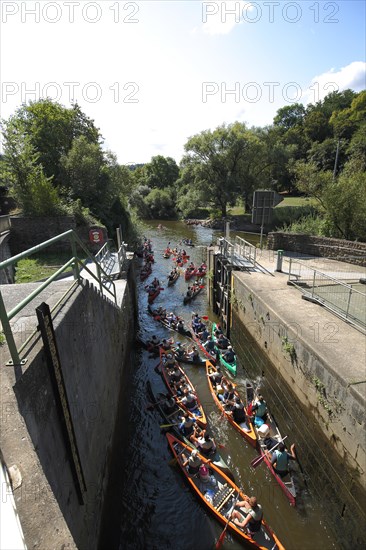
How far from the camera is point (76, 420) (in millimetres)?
4891

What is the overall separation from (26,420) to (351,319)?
365 inches

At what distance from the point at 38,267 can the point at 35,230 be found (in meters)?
4.61

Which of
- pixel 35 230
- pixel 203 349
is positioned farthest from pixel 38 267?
pixel 203 349

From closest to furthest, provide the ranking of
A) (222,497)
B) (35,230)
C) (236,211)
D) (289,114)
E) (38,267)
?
(222,497), (38,267), (35,230), (236,211), (289,114)

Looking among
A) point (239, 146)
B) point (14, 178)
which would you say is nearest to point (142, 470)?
point (14, 178)

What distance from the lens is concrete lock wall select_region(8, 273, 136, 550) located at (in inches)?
91.6

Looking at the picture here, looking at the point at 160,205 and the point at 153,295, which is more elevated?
the point at 160,205


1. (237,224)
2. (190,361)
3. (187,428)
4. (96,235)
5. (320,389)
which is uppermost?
(96,235)

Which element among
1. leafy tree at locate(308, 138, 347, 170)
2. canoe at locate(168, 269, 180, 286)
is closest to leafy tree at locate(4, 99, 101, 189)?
canoe at locate(168, 269, 180, 286)

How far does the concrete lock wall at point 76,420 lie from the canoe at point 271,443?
4.53 metres

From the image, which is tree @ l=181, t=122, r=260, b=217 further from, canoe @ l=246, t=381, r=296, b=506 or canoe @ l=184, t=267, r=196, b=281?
canoe @ l=246, t=381, r=296, b=506

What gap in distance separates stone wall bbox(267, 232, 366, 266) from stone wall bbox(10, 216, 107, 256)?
39.3ft

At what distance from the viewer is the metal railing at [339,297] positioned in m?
8.89

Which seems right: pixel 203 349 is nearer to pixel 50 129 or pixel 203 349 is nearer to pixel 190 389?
pixel 190 389
